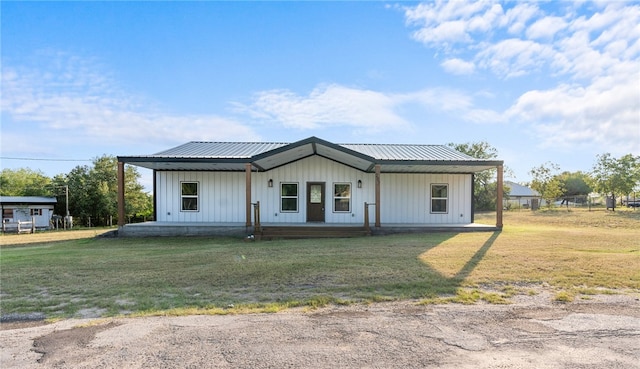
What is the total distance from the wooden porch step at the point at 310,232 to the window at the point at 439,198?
4582mm

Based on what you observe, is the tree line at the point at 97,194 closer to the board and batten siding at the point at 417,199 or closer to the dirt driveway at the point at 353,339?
the board and batten siding at the point at 417,199

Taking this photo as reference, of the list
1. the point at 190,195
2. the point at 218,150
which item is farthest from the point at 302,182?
the point at 190,195

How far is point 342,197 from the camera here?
15289mm

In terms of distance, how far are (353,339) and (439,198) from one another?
43.4 feet

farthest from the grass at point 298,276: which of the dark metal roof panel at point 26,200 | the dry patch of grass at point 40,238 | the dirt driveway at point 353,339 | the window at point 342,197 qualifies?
the dark metal roof panel at point 26,200

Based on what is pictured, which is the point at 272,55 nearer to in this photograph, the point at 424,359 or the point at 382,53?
the point at 382,53

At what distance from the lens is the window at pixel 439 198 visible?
1568 cm

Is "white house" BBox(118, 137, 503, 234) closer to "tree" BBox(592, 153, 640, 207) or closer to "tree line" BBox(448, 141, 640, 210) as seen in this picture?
"tree line" BBox(448, 141, 640, 210)

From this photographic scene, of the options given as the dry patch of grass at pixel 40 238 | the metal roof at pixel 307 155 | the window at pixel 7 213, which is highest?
the metal roof at pixel 307 155

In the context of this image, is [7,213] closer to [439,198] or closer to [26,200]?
[26,200]

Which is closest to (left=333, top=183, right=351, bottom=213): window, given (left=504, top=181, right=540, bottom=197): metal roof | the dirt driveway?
the dirt driveway

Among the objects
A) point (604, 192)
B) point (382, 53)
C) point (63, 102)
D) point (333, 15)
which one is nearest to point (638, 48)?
point (382, 53)

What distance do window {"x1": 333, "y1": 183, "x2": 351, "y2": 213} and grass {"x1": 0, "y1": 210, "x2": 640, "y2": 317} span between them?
6.07 meters

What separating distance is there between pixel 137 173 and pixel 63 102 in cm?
1640
